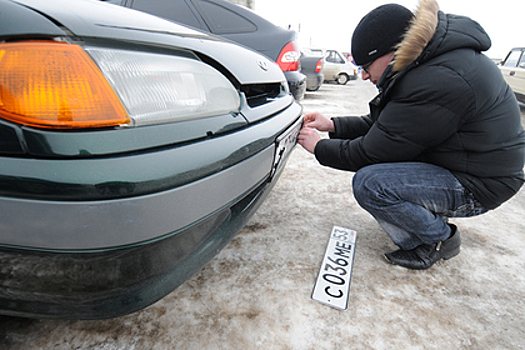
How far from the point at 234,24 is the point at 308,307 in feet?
9.63

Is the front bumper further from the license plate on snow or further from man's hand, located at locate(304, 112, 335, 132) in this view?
man's hand, located at locate(304, 112, 335, 132)

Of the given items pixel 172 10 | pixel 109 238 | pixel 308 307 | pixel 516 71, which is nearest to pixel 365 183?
pixel 308 307

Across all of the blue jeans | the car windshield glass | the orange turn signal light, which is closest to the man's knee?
the blue jeans

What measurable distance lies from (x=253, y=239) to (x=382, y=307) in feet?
2.23

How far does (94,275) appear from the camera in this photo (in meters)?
0.67

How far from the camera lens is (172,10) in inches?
122

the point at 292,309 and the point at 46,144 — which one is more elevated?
the point at 46,144

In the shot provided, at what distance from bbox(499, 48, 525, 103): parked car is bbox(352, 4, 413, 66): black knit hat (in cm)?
685

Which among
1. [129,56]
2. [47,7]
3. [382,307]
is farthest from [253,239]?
[47,7]

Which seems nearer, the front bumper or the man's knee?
the front bumper

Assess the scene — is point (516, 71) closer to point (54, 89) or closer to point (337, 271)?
point (337, 271)

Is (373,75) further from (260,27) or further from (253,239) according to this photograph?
(260,27)

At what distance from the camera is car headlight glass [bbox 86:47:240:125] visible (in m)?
0.66

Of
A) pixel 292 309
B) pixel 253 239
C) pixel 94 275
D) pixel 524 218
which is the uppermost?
pixel 94 275
